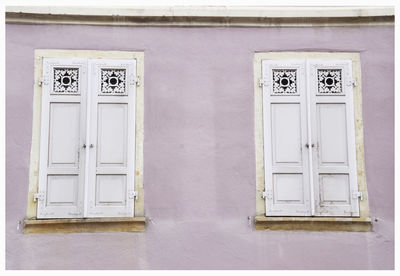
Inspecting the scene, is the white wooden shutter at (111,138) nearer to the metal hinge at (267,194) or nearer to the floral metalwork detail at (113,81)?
the floral metalwork detail at (113,81)

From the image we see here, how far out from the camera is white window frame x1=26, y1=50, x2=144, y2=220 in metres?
6.05

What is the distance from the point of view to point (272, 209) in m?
6.07

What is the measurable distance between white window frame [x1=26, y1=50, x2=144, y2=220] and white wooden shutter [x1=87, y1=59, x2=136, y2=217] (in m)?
0.05

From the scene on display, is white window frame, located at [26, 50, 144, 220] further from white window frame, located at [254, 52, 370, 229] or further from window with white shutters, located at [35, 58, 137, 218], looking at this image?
white window frame, located at [254, 52, 370, 229]

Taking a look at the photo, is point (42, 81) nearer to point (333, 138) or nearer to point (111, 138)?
point (111, 138)

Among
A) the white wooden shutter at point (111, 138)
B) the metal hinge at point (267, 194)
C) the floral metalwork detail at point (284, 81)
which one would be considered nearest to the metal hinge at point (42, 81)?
the white wooden shutter at point (111, 138)

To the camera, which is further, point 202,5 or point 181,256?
point 202,5

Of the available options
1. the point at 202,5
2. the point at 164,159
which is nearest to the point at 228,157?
the point at 164,159

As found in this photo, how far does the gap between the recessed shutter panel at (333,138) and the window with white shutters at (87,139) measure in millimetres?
1903

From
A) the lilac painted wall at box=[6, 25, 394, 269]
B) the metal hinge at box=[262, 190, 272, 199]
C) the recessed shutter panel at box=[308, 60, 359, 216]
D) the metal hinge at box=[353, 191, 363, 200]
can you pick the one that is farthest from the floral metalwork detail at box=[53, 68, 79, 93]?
the metal hinge at box=[353, 191, 363, 200]

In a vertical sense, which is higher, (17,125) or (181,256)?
(17,125)

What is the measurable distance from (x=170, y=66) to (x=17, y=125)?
1704mm

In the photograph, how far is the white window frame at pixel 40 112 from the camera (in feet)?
19.9

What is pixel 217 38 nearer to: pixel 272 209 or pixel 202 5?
pixel 202 5
